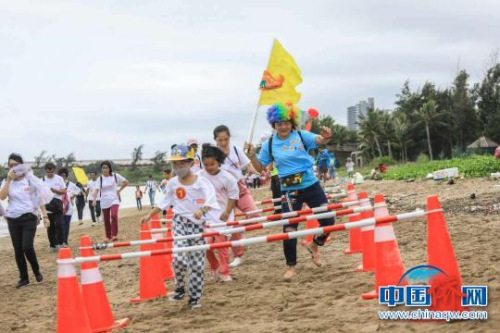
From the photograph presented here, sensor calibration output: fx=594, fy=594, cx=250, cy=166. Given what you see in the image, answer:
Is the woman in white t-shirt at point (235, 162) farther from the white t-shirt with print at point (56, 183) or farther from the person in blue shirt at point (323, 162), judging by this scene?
the person in blue shirt at point (323, 162)

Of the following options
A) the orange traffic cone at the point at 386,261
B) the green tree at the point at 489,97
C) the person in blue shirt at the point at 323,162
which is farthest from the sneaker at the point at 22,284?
the green tree at the point at 489,97

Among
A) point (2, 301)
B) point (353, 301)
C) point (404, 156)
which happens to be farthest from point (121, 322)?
point (404, 156)

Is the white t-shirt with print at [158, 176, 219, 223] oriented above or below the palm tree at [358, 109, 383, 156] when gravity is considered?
below

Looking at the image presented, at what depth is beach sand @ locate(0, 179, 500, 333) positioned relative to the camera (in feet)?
14.7

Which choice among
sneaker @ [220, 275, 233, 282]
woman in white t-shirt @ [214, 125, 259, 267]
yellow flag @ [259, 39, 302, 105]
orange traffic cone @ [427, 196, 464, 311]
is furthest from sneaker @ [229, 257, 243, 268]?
orange traffic cone @ [427, 196, 464, 311]

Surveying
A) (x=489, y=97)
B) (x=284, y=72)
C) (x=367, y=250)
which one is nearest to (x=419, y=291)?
(x=367, y=250)

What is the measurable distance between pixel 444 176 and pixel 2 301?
44.4 ft

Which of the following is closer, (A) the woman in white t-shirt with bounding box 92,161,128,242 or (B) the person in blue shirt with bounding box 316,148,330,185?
(A) the woman in white t-shirt with bounding box 92,161,128,242

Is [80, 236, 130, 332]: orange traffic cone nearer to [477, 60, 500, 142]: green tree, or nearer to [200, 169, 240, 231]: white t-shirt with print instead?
[200, 169, 240, 231]: white t-shirt with print

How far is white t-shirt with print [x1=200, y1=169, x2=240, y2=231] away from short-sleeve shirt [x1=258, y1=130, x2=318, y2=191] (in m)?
0.60

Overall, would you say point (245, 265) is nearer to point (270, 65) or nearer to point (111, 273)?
point (111, 273)

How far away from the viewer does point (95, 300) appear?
17.4 feet

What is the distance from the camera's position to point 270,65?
11594 mm

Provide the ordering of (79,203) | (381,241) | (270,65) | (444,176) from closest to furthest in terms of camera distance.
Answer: (381,241) → (270,65) → (444,176) → (79,203)
